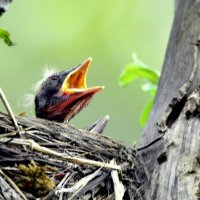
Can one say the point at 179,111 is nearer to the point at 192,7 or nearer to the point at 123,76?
the point at 192,7

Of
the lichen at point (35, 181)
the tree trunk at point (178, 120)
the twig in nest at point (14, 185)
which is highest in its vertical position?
the tree trunk at point (178, 120)

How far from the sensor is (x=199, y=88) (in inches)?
107

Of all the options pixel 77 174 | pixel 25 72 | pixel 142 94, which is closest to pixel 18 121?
pixel 77 174

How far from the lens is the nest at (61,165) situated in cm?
234

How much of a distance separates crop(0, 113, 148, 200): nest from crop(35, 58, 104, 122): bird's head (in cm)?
69

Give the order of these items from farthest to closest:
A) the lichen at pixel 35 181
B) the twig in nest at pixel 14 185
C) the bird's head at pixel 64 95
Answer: the bird's head at pixel 64 95, the lichen at pixel 35 181, the twig in nest at pixel 14 185

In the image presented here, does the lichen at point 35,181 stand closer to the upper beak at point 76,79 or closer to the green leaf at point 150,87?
the upper beak at point 76,79

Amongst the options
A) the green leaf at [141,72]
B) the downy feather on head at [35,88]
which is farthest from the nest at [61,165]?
the downy feather on head at [35,88]

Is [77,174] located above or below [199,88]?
below

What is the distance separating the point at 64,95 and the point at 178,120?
0.94 m

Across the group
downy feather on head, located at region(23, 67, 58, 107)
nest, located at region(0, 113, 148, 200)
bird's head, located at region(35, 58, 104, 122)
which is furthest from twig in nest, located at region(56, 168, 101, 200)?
downy feather on head, located at region(23, 67, 58, 107)

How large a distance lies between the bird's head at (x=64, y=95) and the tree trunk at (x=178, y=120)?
21.6 inches

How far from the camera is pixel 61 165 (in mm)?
2453

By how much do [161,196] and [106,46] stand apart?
5.23 m
